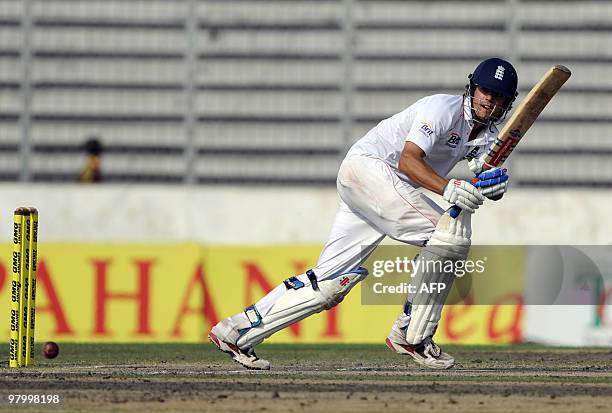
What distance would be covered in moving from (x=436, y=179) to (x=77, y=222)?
6.40 meters

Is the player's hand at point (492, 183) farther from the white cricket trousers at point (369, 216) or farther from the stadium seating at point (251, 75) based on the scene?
the stadium seating at point (251, 75)

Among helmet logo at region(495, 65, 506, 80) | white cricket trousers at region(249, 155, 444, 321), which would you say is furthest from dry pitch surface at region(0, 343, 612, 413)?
helmet logo at region(495, 65, 506, 80)

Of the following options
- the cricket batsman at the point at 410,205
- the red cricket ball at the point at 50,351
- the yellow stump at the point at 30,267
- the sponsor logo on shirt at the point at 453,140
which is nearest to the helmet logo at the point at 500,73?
the cricket batsman at the point at 410,205

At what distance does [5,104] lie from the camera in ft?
49.1

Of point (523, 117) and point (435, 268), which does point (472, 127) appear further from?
point (435, 268)

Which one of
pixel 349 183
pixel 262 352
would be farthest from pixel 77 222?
pixel 349 183

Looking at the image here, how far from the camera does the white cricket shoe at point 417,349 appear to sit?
777 cm

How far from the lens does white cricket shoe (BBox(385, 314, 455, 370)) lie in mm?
7770

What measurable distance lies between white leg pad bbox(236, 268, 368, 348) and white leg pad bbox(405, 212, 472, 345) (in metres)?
0.34

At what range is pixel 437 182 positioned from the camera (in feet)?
23.9

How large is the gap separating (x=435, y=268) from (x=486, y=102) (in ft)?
3.15

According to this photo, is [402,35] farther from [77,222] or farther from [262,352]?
[262,352]

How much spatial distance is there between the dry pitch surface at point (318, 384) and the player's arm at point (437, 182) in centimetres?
95

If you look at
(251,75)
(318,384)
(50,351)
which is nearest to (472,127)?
(318,384)
